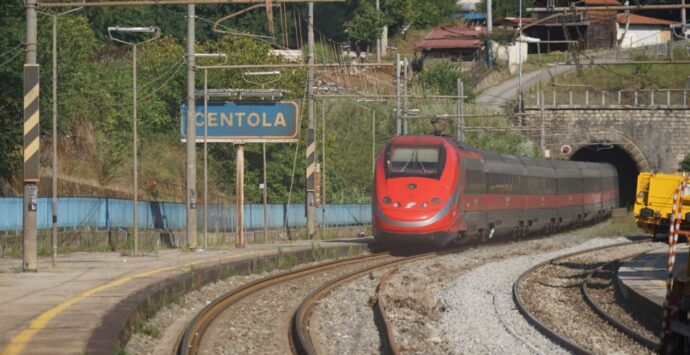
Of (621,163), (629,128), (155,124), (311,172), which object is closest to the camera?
(311,172)

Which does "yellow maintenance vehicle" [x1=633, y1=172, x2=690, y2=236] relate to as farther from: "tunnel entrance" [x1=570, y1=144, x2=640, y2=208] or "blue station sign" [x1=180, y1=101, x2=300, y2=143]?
"tunnel entrance" [x1=570, y1=144, x2=640, y2=208]

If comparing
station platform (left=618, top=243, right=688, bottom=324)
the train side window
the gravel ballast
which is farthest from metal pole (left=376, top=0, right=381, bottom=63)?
the gravel ballast

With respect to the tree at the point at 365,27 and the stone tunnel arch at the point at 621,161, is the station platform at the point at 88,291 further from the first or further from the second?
the tree at the point at 365,27

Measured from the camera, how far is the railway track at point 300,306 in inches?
641

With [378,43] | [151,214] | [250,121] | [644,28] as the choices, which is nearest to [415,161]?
[250,121]

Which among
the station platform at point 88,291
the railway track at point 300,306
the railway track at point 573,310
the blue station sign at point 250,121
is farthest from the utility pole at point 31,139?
the blue station sign at point 250,121

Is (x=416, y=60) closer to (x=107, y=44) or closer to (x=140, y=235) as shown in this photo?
(x=107, y=44)

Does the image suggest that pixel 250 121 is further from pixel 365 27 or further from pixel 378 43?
pixel 365 27

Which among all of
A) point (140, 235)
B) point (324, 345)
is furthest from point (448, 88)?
point (324, 345)

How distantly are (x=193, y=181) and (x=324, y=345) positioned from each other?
789 inches

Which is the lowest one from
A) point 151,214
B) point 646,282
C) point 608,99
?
point 646,282

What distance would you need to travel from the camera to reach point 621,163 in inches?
3656

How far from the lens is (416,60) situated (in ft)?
349

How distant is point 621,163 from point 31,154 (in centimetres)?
7329
